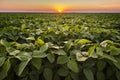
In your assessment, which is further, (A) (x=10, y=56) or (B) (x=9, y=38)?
(B) (x=9, y=38)

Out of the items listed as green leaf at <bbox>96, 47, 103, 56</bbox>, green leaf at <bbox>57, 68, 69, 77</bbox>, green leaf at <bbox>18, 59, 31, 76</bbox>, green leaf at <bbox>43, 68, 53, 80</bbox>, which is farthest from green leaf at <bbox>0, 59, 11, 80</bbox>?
green leaf at <bbox>96, 47, 103, 56</bbox>

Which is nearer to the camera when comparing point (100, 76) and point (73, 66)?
point (73, 66)

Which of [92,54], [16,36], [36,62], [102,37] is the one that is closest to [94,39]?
[102,37]

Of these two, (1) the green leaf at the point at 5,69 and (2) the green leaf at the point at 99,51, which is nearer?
(1) the green leaf at the point at 5,69

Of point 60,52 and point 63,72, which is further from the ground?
point 60,52

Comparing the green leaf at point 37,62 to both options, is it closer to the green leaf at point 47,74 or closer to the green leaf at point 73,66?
the green leaf at point 47,74

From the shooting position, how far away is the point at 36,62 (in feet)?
4.47

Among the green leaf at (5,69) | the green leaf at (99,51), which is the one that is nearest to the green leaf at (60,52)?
the green leaf at (99,51)

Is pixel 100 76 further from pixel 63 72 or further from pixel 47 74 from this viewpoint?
pixel 47 74

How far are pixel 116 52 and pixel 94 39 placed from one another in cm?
114

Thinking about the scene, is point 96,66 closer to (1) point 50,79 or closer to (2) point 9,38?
(1) point 50,79

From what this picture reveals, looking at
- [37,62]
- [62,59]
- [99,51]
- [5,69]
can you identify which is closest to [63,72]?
[62,59]

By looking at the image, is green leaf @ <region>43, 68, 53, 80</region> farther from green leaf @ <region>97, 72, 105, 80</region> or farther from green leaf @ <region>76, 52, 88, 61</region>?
green leaf @ <region>97, 72, 105, 80</region>

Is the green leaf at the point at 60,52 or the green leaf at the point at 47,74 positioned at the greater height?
the green leaf at the point at 60,52
